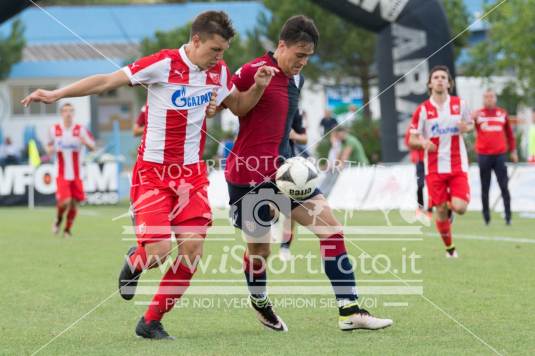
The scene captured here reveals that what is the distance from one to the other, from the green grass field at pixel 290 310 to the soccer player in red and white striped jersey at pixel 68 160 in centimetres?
318

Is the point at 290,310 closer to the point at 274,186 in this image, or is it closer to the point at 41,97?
the point at 274,186

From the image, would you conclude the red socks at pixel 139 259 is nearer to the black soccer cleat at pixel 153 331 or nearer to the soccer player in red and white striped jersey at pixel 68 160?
the black soccer cleat at pixel 153 331

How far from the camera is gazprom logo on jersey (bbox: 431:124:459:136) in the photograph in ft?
41.4

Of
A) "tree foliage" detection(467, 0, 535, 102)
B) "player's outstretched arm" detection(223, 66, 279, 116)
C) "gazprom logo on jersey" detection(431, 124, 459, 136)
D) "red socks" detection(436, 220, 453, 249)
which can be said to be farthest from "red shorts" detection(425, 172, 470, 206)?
"tree foliage" detection(467, 0, 535, 102)

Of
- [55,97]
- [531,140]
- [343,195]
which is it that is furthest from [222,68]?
[531,140]

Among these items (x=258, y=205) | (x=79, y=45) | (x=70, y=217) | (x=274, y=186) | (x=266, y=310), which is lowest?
(x=266, y=310)

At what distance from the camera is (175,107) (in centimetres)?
688

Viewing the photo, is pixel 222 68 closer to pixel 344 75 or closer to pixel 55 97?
pixel 55 97

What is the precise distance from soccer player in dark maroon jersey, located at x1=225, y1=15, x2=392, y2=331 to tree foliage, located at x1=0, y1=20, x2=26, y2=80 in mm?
45785

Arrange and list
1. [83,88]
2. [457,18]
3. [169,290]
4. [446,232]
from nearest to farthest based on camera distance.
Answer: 1. [83,88]
2. [169,290]
3. [446,232]
4. [457,18]

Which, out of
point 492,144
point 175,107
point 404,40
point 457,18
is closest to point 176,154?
point 175,107

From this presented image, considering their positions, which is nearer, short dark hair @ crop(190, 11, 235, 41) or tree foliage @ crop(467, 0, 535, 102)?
short dark hair @ crop(190, 11, 235, 41)

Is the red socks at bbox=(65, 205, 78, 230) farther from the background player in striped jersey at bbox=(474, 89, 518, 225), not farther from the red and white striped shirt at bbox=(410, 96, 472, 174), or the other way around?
the background player in striped jersey at bbox=(474, 89, 518, 225)

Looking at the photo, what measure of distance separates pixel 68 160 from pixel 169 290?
11.0 metres
